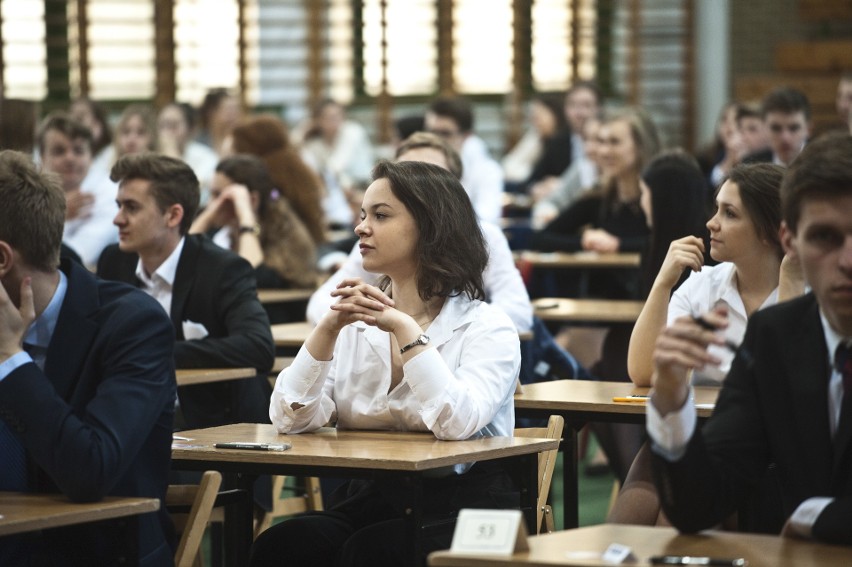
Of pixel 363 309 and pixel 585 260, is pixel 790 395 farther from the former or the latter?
pixel 585 260

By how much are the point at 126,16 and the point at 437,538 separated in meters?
11.4

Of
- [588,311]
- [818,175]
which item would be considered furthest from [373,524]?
[588,311]

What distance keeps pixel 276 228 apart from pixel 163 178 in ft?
5.17

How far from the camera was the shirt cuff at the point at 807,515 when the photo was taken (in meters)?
2.28

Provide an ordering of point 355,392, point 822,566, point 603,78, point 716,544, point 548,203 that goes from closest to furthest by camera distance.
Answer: point 822,566 < point 716,544 < point 355,392 < point 548,203 < point 603,78

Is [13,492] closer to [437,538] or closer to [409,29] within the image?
[437,538]

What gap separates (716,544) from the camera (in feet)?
7.45

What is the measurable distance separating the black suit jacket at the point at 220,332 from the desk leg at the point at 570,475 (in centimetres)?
106

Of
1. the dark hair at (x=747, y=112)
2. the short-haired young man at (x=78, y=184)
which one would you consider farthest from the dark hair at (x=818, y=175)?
the dark hair at (x=747, y=112)

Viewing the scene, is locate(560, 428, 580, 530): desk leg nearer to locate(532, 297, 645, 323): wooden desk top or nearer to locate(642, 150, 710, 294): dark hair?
locate(642, 150, 710, 294): dark hair

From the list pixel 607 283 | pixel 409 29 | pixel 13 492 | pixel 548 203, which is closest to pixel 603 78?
pixel 409 29

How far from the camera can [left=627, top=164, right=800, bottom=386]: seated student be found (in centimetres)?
402

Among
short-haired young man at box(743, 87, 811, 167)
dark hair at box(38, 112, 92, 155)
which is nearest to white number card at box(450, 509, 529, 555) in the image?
dark hair at box(38, 112, 92, 155)

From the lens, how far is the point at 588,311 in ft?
19.6
